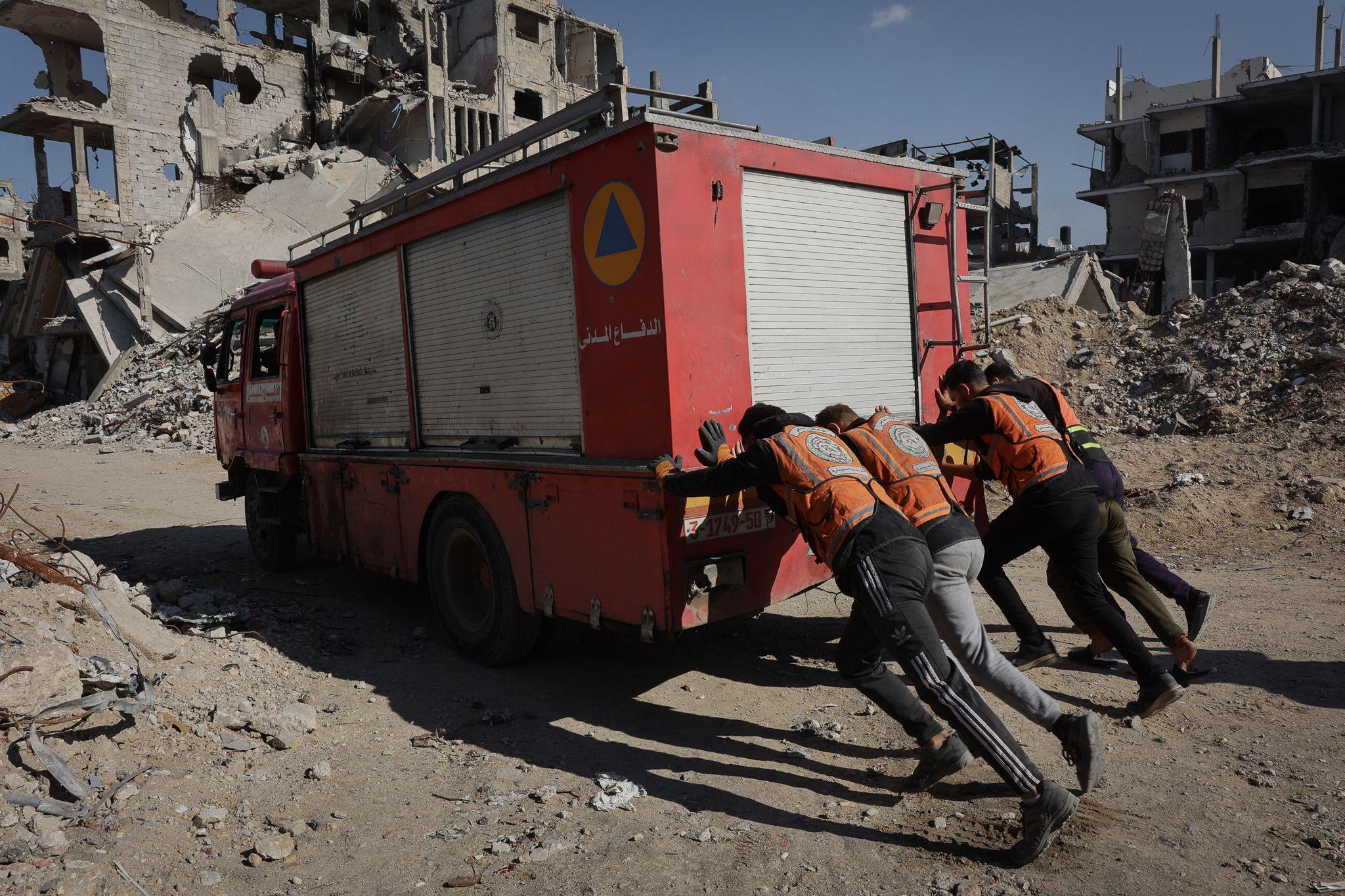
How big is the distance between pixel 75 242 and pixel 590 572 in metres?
30.8

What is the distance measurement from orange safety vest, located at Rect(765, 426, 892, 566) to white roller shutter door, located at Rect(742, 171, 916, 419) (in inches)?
29.6

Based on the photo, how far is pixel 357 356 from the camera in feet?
21.4

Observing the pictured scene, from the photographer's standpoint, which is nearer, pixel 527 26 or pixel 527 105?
pixel 527 105

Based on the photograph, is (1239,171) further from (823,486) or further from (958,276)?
(823,486)

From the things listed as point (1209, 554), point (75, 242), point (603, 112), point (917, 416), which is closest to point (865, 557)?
point (917, 416)

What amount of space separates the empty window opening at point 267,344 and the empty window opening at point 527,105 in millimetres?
31752

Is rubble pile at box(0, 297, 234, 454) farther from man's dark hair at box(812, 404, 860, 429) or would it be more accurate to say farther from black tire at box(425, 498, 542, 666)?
man's dark hair at box(812, 404, 860, 429)

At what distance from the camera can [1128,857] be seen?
2945 millimetres

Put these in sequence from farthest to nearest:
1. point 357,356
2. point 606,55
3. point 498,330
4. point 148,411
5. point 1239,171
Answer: point 606,55 → point 1239,171 → point 148,411 → point 357,356 → point 498,330

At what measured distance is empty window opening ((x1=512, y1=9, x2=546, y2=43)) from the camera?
36.9 meters

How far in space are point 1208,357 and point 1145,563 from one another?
379 inches

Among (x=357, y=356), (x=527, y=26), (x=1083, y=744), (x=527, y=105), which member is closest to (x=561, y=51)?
(x=527, y=26)

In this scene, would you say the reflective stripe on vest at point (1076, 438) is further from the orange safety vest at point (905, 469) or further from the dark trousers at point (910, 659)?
the dark trousers at point (910, 659)

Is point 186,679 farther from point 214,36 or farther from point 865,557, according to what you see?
point 214,36
